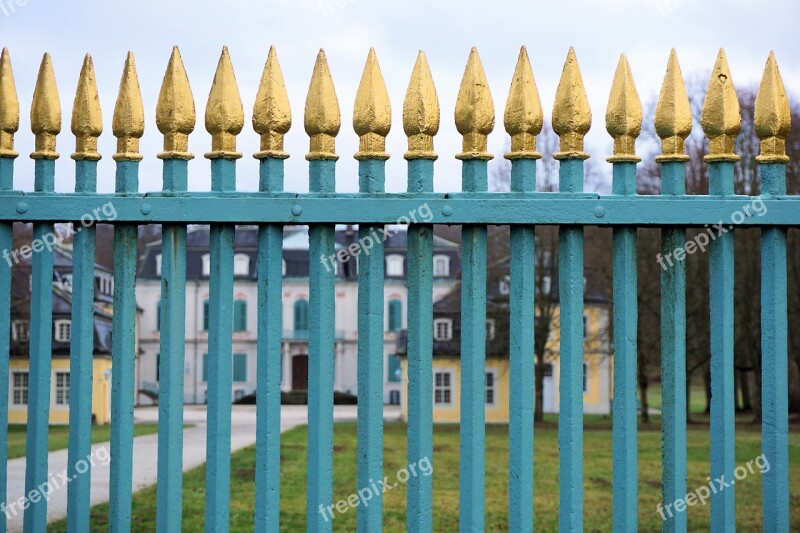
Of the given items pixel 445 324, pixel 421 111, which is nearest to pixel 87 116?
pixel 421 111

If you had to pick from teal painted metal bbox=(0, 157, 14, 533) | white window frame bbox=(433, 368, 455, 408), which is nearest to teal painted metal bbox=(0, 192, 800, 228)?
teal painted metal bbox=(0, 157, 14, 533)

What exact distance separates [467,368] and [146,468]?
14.4 m

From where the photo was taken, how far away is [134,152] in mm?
3596

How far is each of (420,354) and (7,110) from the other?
185 cm

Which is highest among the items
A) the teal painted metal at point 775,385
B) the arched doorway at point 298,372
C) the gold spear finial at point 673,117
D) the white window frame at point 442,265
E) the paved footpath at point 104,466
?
the white window frame at point 442,265

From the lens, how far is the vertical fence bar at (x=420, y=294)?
11.3 ft

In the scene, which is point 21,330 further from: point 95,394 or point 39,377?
point 39,377

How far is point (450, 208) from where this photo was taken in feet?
11.4

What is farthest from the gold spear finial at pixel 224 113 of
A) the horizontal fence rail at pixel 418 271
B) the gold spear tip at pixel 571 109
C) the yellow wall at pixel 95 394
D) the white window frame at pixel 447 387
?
the white window frame at pixel 447 387

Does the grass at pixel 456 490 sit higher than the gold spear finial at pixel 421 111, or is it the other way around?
the gold spear finial at pixel 421 111

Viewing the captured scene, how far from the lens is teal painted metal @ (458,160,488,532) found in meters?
3.49

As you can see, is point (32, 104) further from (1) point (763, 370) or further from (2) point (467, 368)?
(1) point (763, 370)

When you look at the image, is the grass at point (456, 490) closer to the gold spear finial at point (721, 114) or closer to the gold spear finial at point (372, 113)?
the gold spear finial at point (372, 113)

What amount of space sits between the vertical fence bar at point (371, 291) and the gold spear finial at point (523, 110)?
0.45 meters
